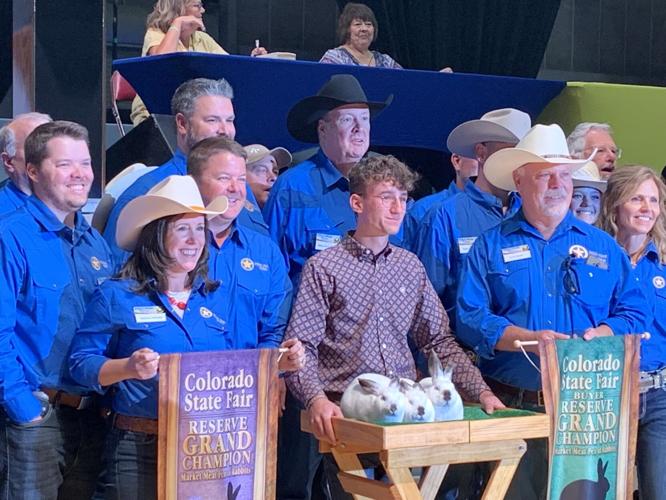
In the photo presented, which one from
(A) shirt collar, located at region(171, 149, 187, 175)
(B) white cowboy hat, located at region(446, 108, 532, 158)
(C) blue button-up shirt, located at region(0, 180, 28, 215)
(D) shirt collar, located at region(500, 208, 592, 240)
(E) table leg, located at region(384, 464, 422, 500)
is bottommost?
(E) table leg, located at region(384, 464, 422, 500)

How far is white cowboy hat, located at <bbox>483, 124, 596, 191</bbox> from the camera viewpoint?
14.9 feet

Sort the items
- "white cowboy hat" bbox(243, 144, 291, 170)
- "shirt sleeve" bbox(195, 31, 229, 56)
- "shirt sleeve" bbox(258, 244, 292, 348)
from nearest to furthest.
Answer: "shirt sleeve" bbox(258, 244, 292, 348)
"white cowboy hat" bbox(243, 144, 291, 170)
"shirt sleeve" bbox(195, 31, 229, 56)

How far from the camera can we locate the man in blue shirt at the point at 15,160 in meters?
4.25

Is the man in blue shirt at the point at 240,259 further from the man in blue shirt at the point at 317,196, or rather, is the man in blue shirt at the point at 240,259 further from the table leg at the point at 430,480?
the table leg at the point at 430,480

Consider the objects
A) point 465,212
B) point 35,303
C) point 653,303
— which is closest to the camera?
point 35,303

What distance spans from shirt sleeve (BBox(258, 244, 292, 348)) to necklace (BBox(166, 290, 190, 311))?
1.42 ft

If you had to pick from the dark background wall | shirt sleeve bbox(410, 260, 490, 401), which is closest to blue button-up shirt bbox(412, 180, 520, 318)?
shirt sleeve bbox(410, 260, 490, 401)

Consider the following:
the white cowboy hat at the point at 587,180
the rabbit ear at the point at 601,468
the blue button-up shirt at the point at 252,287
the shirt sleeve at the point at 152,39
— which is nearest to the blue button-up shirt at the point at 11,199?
the blue button-up shirt at the point at 252,287

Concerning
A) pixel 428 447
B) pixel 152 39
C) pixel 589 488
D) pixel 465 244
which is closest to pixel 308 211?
pixel 465 244

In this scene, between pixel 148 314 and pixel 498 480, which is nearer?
pixel 148 314

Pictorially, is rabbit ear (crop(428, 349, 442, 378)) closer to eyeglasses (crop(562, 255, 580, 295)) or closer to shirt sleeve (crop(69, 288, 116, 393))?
eyeglasses (crop(562, 255, 580, 295))

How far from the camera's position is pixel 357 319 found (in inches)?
166

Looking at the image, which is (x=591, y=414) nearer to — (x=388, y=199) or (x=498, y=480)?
(x=498, y=480)

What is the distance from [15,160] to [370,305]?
155 cm
